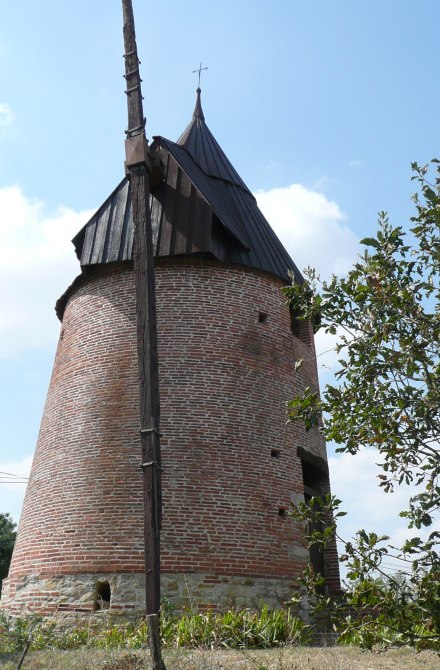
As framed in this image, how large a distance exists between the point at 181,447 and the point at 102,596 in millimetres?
2491

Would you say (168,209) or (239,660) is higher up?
(168,209)

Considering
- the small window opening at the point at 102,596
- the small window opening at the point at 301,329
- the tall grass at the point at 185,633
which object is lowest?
the tall grass at the point at 185,633

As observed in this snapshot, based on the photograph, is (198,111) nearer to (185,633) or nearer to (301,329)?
(301,329)

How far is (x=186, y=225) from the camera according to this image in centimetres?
1255

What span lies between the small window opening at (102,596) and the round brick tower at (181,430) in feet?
0.06

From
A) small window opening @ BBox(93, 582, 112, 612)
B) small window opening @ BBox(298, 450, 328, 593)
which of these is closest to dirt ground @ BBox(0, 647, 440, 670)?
small window opening @ BBox(93, 582, 112, 612)

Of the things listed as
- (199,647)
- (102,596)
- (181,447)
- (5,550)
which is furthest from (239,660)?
(5,550)

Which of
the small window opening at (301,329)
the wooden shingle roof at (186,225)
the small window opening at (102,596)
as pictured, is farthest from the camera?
the small window opening at (301,329)

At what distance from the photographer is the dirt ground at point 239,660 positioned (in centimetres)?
724

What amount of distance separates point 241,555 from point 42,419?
15.8 feet

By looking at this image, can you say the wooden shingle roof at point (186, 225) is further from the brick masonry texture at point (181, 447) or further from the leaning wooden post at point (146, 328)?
the leaning wooden post at point (146, 328)

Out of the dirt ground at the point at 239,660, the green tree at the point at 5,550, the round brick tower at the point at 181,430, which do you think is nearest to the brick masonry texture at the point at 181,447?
the round brick tower at the point at 181,430

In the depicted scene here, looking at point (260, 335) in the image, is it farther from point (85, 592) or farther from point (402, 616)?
point (402, 616)

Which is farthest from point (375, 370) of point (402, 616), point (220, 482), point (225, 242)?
point (225, 242)
